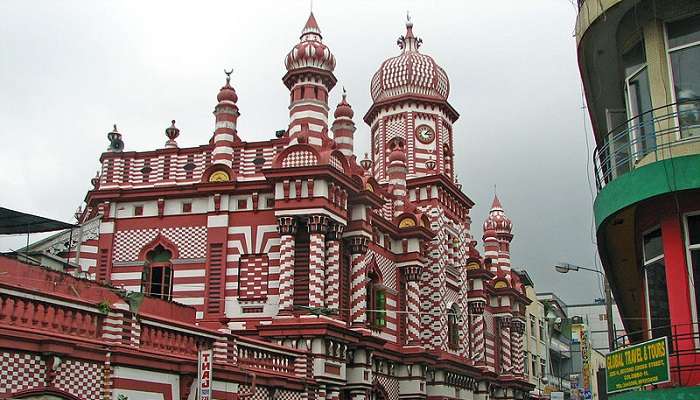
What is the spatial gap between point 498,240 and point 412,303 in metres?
18.4

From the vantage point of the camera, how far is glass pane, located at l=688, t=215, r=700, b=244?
511 inches

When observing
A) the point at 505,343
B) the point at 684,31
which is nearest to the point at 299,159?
the point at 684,31

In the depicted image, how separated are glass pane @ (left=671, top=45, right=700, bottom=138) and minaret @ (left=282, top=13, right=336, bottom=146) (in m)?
17.4

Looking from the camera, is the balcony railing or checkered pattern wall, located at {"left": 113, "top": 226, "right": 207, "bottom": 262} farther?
checkered pattern wall, located at {"left": 113, "top": 226, "right": 207, "bottom": 262}

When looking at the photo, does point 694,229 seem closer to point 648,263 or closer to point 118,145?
point 648,263

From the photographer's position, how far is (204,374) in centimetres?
1856

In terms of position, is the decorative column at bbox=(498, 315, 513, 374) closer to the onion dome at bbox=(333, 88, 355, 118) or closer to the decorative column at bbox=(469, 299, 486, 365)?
the decorative column at bbox=(469, 299, 486, 365)

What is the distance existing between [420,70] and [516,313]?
16453mm

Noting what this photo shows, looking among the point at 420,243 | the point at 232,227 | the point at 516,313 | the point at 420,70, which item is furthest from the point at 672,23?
the point at 516,313

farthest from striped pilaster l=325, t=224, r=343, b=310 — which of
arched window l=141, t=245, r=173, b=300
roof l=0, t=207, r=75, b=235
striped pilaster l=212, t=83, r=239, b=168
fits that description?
roof l=0, t=207, r=75, b=235

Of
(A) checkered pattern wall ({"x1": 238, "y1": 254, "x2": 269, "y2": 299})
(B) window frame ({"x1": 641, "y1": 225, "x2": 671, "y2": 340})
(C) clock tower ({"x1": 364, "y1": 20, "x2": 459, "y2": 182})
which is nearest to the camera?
(B) window frame ({"x1": 641, "y1": 225, "x2": 671, "y2": 340})

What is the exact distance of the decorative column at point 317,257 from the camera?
28.0 metres

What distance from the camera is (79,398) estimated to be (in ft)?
51.1

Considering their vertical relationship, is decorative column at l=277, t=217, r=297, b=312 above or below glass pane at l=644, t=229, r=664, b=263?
above
